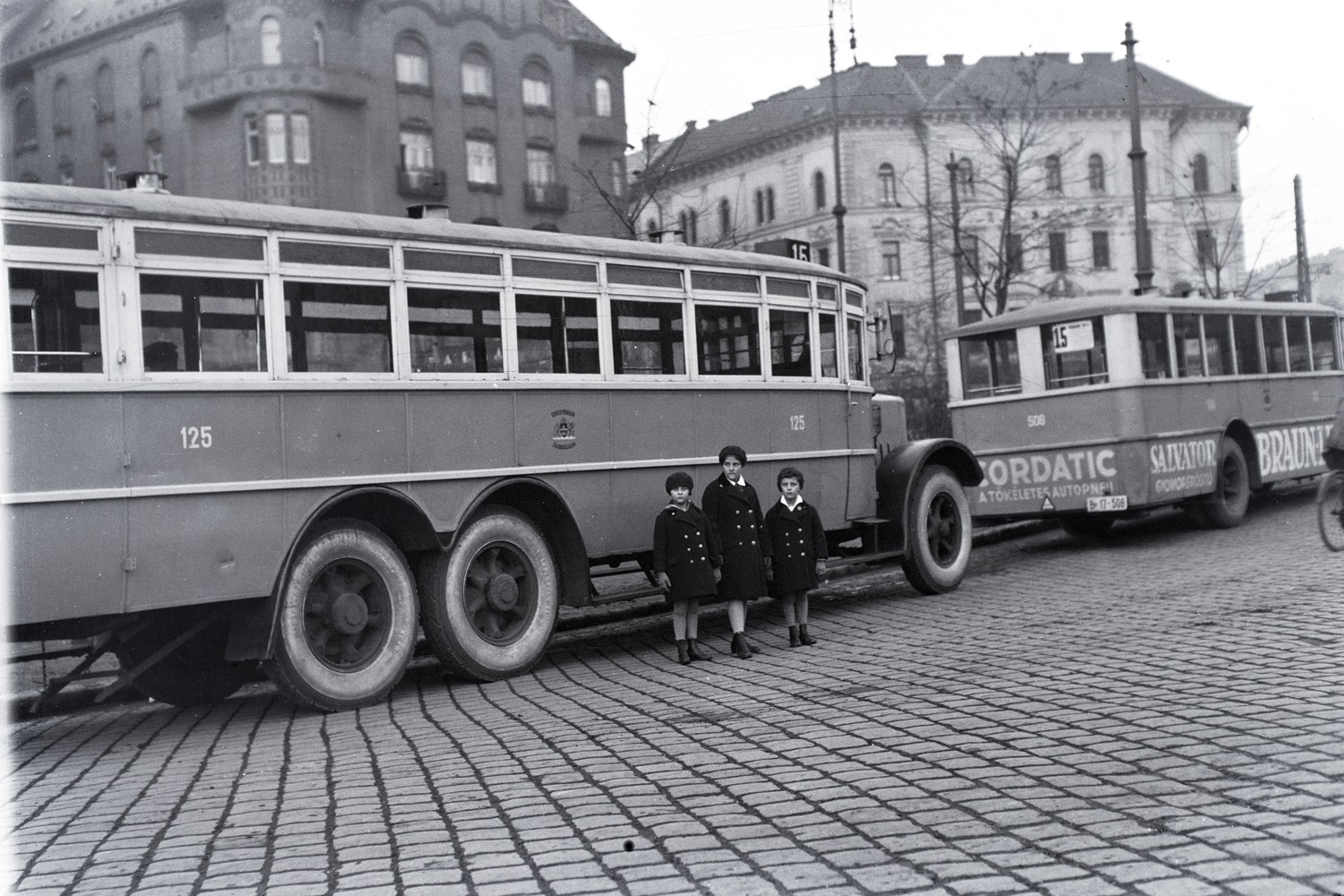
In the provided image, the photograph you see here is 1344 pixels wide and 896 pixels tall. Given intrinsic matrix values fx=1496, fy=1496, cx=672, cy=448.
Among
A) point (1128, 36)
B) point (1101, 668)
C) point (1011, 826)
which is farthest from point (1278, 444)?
point (1011, 826)

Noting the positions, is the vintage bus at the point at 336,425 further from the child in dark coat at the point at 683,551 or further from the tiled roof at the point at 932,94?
the tiled roof at the point at 932,94

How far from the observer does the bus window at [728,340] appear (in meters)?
11.2

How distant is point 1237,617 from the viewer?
9.95 metres

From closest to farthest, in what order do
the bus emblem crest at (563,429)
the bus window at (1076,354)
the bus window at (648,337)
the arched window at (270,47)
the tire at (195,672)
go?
the tire at (195,672) → the bus emblem crest at (563,429) → the bus window at (648,337) → the bus window at (1076,354) → the arched window at (270,47)

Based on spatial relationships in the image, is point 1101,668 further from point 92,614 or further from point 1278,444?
point 1278,444

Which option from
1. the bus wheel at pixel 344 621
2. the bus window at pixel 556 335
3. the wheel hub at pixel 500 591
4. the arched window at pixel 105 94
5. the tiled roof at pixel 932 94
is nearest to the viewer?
the bus wheel at pixel 344 621

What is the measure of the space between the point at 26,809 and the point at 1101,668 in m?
5.47

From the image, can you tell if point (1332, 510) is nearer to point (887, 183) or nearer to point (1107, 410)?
point (1107, 410)

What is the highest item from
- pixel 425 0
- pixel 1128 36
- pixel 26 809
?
pixel 425 0

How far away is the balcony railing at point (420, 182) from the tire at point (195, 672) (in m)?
20.0

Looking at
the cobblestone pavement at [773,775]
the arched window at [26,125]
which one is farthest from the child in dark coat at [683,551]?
the arched window at [26,125]

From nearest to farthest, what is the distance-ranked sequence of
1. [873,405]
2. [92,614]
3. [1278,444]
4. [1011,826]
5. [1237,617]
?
[1011,826] → [92,614] → [1237,617] → [873,405] → [1278,444]

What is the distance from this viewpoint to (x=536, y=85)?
26500 millimetres

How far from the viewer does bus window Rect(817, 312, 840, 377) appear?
1257 cm
